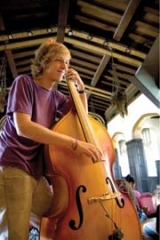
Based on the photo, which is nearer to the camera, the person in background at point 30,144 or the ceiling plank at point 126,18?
the person in background at point 30,144

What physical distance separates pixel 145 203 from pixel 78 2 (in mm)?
4089

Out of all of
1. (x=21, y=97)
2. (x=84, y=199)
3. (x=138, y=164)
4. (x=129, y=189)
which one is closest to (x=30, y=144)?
(x=21, y=97)

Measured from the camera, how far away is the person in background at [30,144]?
955 millimetres

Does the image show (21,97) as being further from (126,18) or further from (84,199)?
(126,18)

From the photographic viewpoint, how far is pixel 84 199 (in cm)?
94

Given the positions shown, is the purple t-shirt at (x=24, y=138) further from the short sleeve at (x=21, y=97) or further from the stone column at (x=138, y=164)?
the stone column at (x=138, y=164)

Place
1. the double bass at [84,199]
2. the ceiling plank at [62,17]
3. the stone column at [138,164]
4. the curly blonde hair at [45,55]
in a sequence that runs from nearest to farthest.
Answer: the double bass at [84,199], the curly blonde hair at [45,55], the ceiling plank at [62,17], the stone column at [138,164]

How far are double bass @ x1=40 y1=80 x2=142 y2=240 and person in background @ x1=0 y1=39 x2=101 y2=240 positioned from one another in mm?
60

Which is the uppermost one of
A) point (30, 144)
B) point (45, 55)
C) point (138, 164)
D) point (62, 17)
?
point (62, 17)

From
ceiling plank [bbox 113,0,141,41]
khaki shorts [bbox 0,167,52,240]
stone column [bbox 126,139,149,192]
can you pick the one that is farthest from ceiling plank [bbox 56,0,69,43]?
stone column [bbox 126,139,149,192]

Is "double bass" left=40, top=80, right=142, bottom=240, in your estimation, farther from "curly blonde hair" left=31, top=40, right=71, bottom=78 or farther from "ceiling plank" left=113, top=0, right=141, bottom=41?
"ceiling plank" left=113, top=0, right=141, bottom=41

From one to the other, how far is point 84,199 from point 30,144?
1.02ft

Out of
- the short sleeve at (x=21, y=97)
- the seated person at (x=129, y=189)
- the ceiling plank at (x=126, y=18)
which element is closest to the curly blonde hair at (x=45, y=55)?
the short sleeve at (x=21, y=97)

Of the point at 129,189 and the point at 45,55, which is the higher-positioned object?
the point at 45,55
